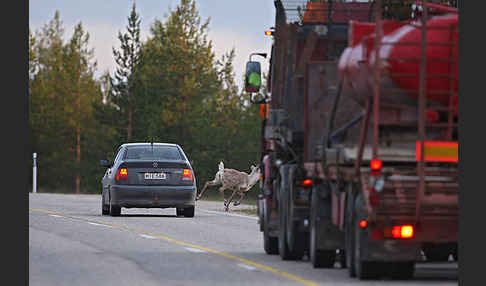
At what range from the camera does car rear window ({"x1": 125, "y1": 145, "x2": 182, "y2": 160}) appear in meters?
29.4

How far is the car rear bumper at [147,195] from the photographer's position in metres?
28.7

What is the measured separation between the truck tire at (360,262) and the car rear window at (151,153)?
15.8 meters

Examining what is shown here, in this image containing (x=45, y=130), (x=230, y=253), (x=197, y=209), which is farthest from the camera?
(x=45, y=130)

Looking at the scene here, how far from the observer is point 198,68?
83.2m

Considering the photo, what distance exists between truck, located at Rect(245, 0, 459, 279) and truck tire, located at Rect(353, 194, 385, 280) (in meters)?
0.01

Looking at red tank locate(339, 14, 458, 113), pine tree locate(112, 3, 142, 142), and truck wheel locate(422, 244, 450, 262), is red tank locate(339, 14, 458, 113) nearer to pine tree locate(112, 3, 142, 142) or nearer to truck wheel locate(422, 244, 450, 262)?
truck wheel locate(422, 244, 450, 262)

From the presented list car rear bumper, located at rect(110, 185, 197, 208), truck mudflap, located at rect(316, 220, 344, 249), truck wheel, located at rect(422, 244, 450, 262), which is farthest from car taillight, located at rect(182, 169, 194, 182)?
truck mudflap, located at rect(316, 220, 344, 249)

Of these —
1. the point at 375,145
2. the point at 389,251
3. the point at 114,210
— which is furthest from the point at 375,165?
the point at 114,210

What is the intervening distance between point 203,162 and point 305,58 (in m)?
68.3

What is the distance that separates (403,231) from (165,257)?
520cm

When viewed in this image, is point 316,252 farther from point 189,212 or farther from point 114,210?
point 114,210

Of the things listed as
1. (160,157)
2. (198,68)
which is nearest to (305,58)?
(160,157)

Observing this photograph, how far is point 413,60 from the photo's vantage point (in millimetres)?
13328

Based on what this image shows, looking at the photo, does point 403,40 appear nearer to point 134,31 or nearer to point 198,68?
point 198,68
